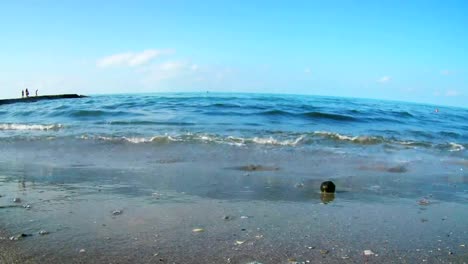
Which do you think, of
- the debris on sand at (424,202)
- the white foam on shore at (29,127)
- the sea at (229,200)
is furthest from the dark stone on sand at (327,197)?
the white foam on shore at (29,127)

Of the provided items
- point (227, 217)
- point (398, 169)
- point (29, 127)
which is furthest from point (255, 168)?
point (29, 127)

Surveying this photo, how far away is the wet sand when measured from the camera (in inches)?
186

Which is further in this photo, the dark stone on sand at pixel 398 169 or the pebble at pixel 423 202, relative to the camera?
the dark stone on sand at pixel 398 169

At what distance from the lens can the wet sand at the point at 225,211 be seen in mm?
4734

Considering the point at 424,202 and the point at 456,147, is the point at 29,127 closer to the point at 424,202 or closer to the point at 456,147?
the point at 424,202

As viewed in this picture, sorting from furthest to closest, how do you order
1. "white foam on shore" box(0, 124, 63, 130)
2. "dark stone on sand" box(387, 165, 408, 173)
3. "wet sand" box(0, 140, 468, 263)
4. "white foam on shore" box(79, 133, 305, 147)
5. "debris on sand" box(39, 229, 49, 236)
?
"white foam on shore" box(0, 124, 63, 130), "white foam on shore" box(79, 133, 305, 147), "dark stone on sand" box(387, 165, 408, 173), "debris on sand" box(39, 229, 49, 236), "wet sand" box(0, 140, 468, 263)

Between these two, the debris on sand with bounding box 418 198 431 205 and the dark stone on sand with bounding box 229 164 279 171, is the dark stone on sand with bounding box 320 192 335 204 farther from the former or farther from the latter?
the dark stone on sand with bounding box 229 164 279 171

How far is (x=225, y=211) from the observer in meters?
6.38

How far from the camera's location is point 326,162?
452 inches

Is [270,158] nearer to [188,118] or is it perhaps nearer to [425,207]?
[425,207]

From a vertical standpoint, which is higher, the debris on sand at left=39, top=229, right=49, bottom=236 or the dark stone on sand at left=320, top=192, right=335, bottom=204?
the debris on sand at left=39, top=229, right=49, bottom=236

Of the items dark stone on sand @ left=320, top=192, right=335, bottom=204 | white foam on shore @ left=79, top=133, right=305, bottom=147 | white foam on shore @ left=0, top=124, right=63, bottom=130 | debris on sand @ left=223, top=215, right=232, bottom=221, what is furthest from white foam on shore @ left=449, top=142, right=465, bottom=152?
white foam on shore @ left=0, top=124, right=63, bottom=130

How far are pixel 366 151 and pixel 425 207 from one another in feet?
23.6

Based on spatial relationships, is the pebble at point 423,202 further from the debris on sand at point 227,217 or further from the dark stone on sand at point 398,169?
the debris on sand at point 227,217
